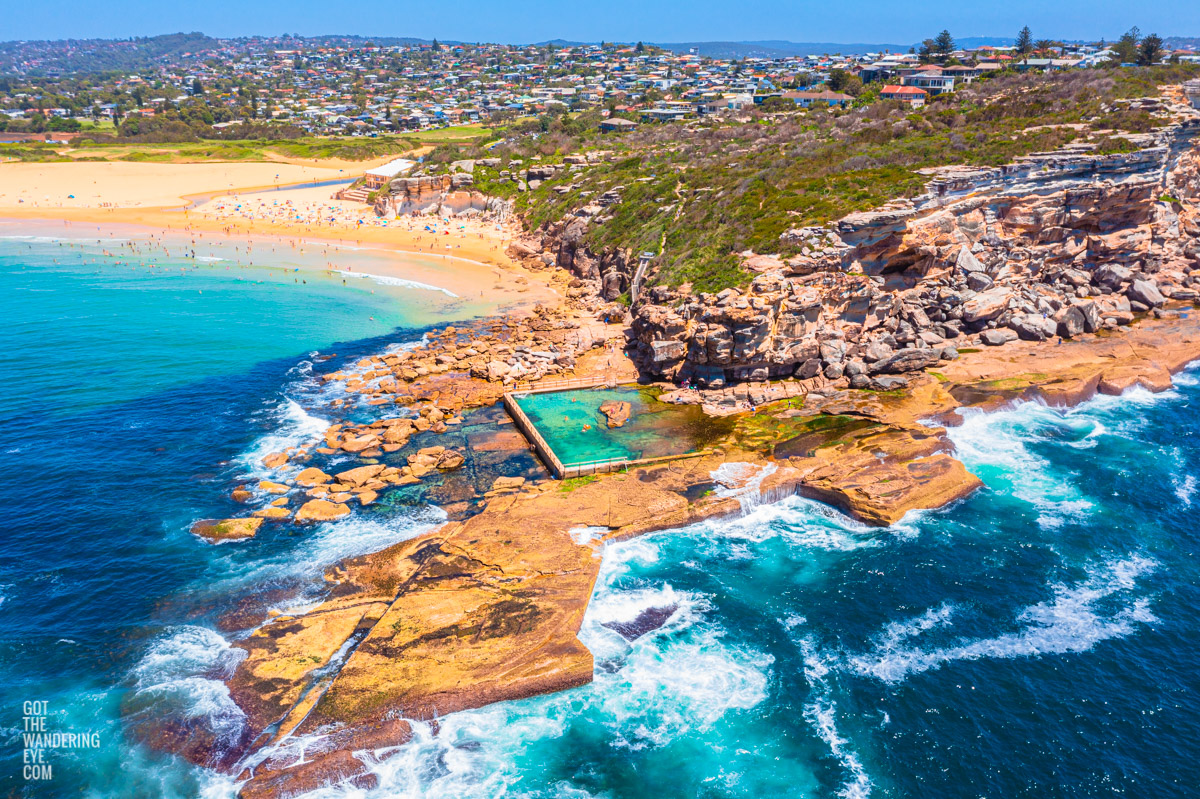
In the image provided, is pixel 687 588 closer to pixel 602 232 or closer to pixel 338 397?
pixel 338 397

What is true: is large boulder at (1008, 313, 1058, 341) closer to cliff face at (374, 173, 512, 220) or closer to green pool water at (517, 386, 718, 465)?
green pool water at (517, 386, 718, 465)

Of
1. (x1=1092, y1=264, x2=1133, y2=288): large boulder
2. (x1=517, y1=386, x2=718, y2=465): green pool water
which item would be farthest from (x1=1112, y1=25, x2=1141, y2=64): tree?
(x1=517, y1=386, x2=718, y2=465): green pool water

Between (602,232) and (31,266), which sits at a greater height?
(602,232)

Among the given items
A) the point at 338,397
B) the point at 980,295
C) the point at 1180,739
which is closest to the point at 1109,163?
the point at 980,295

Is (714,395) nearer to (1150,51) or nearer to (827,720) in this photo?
(827,720)

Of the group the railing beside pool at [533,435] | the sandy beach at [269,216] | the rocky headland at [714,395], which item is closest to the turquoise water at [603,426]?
the railing beside pool at [533,435]

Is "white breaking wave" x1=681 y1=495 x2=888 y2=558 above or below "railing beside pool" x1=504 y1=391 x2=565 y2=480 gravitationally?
below

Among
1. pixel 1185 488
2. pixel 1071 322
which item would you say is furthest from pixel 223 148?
pixel 1185 488
